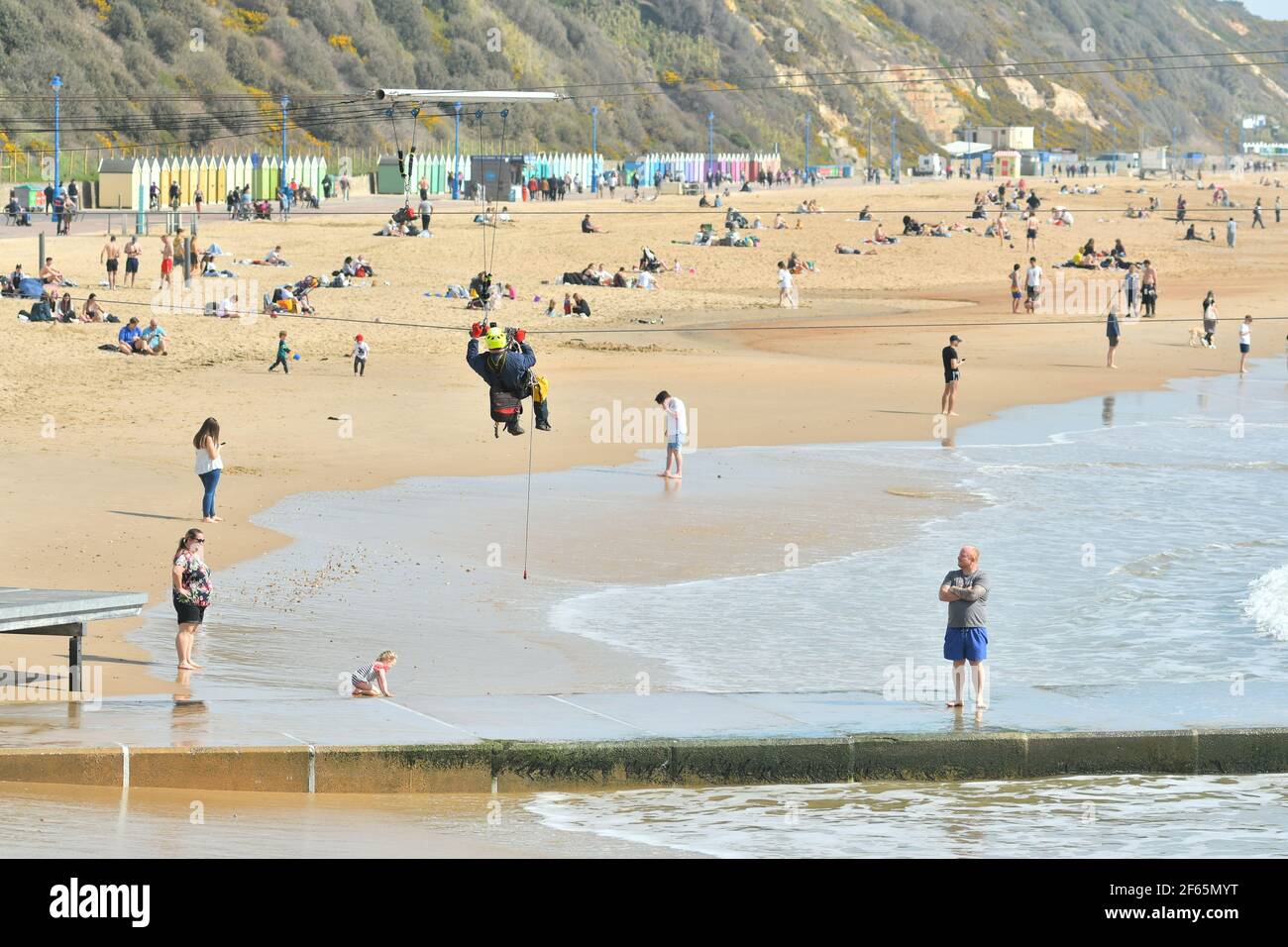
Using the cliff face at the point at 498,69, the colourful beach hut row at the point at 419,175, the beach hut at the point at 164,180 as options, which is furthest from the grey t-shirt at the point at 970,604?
the colourful beach hut row at the point at 419,175

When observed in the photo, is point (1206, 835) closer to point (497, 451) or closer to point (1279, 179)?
point (497, 451)

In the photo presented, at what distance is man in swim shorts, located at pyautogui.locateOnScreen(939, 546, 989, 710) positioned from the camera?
46.9ft

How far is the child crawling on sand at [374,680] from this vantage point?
14141mm

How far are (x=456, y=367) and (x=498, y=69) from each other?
3141 inches

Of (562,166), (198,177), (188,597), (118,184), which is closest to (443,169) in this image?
(562,166)

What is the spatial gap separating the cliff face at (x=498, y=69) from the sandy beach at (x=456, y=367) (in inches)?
947

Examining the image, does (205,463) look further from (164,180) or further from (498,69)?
(498,69)

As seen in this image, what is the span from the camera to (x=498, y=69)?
114000 mm

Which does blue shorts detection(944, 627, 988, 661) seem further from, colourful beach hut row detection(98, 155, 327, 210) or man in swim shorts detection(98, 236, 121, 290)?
colourful beach hut row detection(98, 155, 327, 210)

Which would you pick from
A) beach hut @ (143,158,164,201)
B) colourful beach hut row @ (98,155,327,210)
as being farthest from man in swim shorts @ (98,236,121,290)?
beach hut @ (143,158,164,201)
